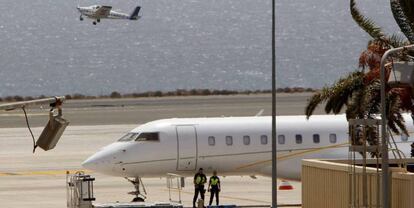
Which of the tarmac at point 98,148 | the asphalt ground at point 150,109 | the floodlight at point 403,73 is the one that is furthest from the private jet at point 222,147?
the asphalt ground at point 150,109

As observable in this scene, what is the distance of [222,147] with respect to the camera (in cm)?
5028

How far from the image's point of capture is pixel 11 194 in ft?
181

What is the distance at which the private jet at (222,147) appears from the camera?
164ft

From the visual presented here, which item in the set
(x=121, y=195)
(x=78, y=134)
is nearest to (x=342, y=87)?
(x=121, y=195)

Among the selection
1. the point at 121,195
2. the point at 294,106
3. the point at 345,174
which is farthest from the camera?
the point at 294,106

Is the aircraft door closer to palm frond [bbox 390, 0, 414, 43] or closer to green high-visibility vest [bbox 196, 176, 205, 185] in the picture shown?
green high-visibility vest [bbox 196, 176, 205, 185]

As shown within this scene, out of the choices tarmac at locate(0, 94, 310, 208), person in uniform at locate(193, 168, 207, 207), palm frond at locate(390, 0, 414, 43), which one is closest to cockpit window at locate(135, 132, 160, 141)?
person in uniform at locate(193, 168, 207, 207)

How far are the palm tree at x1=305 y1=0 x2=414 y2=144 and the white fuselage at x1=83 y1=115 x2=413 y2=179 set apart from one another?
29.4ft

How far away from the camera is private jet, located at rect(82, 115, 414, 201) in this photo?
164ft

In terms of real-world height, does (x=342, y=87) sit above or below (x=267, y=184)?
above

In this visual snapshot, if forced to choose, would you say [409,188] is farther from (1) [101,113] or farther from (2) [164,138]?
(1) [101,113]

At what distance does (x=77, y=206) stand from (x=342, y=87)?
8492 mm

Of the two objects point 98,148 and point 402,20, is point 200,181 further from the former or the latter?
point 98,148

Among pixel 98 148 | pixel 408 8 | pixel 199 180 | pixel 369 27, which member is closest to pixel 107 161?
pixel 199 180
